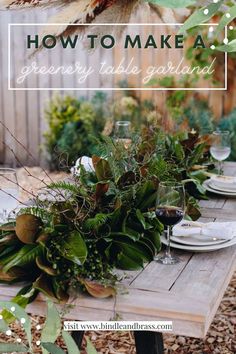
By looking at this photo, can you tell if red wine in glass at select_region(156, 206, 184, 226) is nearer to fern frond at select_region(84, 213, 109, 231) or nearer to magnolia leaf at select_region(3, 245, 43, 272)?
fern frond at select_region(84, 213, 109, 231)

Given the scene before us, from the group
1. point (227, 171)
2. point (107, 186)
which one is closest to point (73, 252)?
point (107, 186)

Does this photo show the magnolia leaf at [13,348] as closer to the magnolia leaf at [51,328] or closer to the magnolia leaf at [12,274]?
the magnolia leaf at [51,328]

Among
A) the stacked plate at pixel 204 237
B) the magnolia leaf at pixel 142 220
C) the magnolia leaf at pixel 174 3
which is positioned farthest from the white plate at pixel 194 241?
the magnolia leaf at pixel 174 3

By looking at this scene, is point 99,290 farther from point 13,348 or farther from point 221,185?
point 221,185

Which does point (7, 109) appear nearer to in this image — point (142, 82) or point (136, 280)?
point (142, 82)

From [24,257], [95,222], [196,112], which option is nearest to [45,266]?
[24,257]

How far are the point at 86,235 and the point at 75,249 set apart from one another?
9cm

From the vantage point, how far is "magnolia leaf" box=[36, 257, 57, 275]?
1.18m

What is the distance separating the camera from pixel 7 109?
491cm

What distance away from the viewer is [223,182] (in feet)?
6.88

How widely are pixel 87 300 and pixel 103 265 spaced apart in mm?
120

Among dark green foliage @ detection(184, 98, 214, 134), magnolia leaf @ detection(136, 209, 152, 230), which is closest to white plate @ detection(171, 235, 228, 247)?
magnolia leaf @ detection(136, 209, 152, 230)

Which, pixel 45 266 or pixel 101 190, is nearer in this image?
pixel 45 266

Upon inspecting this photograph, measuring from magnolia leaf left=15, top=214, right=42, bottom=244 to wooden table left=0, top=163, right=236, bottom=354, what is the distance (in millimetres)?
104
